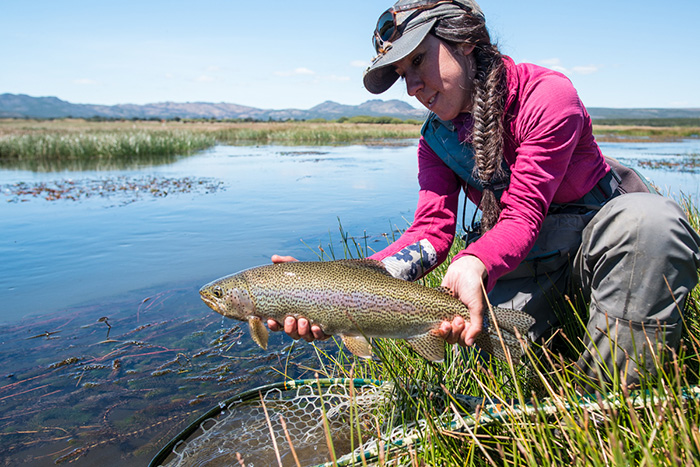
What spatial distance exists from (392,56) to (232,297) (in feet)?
6.08

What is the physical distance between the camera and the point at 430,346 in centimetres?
283

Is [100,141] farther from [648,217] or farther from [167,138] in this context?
[648,217]

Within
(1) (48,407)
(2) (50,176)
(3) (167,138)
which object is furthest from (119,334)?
(3) (167,138)

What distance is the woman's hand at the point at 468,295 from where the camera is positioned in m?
2.63

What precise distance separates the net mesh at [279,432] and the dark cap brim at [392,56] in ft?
7.09

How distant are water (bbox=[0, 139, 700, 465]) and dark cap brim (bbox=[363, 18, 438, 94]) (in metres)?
2.62

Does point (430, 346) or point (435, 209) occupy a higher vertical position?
point (435, 209)

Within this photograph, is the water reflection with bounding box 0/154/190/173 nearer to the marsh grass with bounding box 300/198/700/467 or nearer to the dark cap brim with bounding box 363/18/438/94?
the dark cap brim with bounding box 363/18/438/94

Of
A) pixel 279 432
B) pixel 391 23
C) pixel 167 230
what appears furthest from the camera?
pixel 167 230

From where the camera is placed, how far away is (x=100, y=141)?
2964 cm

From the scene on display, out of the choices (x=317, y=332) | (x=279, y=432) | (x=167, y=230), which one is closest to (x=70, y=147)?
(x=167, y=230)

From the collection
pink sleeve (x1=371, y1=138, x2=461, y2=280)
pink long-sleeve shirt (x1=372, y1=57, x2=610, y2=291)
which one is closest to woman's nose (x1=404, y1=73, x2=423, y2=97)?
pink long-sleeve shirt (x1=372, y1=57, x2=610, y2=291)

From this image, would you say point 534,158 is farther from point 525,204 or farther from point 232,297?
point 232,297

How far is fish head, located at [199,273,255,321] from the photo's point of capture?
3080mm
